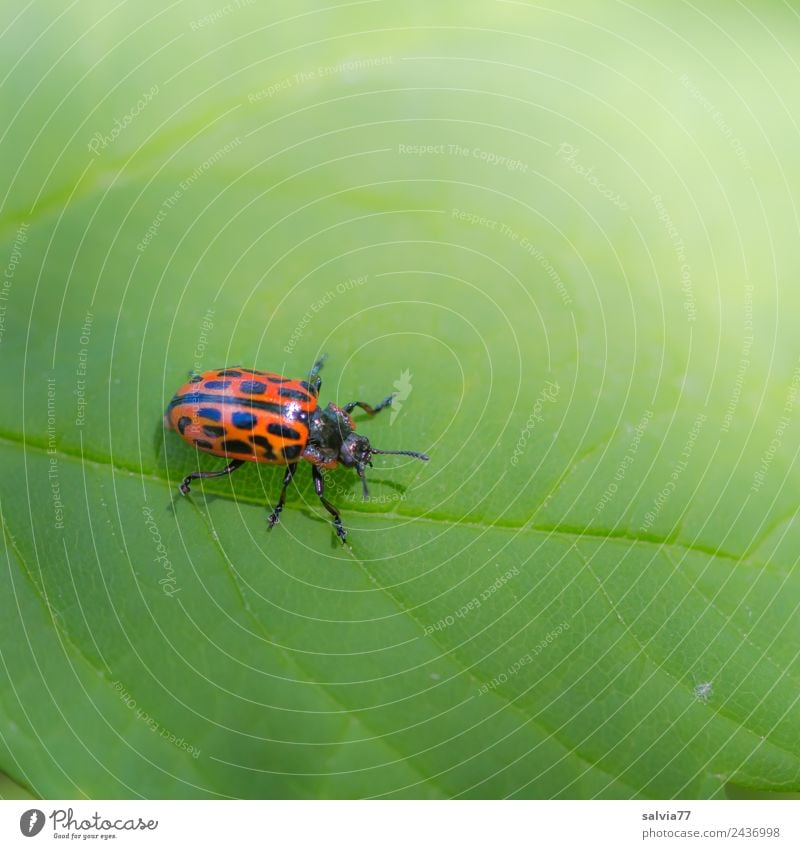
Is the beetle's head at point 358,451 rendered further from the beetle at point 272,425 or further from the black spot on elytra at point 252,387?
the black spot on elytra at point 252,387

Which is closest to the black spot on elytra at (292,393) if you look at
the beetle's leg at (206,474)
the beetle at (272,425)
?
the beetle at (272,425)

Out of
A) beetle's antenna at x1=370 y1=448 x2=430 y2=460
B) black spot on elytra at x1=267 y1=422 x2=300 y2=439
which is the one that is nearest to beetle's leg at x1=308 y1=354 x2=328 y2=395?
black spot on elytra at x1=267 y1=422 x2=300 y2=439

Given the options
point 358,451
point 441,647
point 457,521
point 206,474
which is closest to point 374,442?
point 358,451

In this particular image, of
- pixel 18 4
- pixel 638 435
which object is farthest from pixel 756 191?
pixel 18 4

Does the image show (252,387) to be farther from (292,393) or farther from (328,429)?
(328,429)

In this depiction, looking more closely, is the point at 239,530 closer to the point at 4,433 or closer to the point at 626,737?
the point at 4,433

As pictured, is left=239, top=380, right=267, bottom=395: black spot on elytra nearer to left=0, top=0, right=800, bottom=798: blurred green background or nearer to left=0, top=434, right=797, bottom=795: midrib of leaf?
left=0, top=0, right=800, bottom=798: blurred green background
